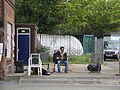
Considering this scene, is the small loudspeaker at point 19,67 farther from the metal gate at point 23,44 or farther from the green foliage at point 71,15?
the green foliage at point 71,15

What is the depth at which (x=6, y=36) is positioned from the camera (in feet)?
53.0

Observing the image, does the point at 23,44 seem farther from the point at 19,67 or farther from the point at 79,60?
the point at 79,60

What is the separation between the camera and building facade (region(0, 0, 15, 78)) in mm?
15296

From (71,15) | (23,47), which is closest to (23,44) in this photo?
(23,47)

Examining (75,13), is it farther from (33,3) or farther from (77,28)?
(33,3)

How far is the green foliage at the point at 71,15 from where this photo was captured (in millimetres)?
33250

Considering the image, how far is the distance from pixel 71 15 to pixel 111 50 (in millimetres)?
6936

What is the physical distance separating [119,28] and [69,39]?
990 centimetres

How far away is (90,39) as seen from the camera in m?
32.1

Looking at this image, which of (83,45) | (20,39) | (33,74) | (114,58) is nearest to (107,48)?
(114,58)

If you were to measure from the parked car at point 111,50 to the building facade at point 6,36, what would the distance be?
17.6 metres

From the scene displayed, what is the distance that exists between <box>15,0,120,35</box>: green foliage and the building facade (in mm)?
15190

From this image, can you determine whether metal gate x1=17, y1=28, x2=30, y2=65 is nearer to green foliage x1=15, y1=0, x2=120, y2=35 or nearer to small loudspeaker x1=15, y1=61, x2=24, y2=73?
small loudspeaker x1=15, y1=61, x2=24, y2=73

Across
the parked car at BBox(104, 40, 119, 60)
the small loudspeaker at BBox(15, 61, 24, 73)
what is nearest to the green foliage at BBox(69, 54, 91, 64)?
the parked car at BBox(104, 40, 119, 60)
